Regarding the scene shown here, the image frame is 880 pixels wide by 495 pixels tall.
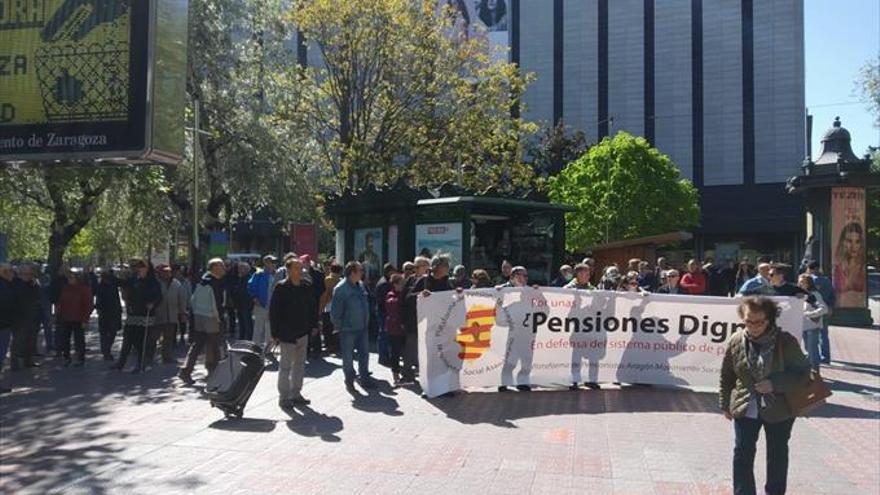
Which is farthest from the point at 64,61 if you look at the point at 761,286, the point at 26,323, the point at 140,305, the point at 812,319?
the point at 812,319

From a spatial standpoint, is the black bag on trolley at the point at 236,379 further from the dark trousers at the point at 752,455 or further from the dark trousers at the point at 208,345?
the dark trousers at the point at 752,455

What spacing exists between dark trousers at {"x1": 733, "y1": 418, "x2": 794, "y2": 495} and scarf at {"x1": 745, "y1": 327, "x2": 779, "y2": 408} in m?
0.19

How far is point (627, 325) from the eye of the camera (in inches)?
403

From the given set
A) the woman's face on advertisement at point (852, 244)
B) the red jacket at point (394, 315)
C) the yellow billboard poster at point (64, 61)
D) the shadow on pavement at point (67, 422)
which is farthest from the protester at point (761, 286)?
→ the woman's face on advertisement at point (852, 244)

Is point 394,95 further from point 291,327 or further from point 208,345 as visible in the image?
point 291,327

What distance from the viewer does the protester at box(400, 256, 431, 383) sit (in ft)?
34.1

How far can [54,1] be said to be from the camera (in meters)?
9.29

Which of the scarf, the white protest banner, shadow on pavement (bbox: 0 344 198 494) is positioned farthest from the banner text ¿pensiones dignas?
the scarf

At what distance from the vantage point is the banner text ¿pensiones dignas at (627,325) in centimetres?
1003

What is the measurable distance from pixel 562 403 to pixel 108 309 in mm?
7971

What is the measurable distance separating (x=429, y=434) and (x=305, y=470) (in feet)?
5.38

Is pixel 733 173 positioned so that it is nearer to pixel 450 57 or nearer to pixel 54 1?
pixel 450 57

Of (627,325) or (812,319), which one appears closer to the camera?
(627,325)

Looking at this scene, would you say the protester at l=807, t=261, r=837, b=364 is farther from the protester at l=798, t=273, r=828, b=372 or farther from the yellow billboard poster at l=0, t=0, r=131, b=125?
the yellow billboard poster at l=0, t=0, r=131, b=125
